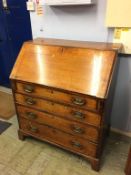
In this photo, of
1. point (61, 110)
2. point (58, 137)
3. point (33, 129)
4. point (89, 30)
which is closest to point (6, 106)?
point (33, 129)

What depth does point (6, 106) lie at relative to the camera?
259 centimetres

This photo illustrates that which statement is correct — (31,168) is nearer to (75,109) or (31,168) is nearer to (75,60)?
(75,109)

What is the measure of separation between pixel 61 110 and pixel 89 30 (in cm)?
84

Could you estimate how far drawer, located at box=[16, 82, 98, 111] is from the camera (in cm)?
133

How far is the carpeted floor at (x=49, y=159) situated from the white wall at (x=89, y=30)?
285 millimetres

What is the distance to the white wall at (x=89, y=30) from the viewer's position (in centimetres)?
161

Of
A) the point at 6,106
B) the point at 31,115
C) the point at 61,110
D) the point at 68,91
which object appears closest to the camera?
the point at 68,91

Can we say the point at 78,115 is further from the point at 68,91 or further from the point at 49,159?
the point at 49,159

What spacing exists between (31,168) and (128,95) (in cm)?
122

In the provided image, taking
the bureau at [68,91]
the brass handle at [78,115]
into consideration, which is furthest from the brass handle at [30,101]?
the brass handle at [78,115]

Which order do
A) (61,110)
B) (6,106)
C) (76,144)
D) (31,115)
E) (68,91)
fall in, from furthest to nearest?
(6,106) < (31,115) < (76,144) < (61,110) < (68,91)

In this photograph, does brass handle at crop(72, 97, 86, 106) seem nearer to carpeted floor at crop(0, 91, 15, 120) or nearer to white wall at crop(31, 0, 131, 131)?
white wall at crop(31, 0, 131, 131)

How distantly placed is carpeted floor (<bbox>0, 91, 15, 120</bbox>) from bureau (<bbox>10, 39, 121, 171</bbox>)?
75 centimetres

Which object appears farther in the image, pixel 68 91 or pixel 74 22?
pixel 74 22
